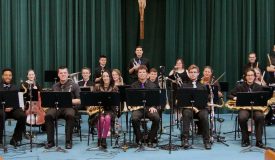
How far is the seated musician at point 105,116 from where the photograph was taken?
27.6 feet

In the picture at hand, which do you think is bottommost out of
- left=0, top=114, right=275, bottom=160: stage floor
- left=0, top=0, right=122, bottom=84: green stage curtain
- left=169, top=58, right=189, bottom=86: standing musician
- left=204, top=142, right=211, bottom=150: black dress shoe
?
left=0, top=114, right=275, bottom=160: stage floor

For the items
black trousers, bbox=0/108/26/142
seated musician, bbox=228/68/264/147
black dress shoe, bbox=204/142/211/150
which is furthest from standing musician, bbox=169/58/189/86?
black trousers, bbox=0/108/26/142

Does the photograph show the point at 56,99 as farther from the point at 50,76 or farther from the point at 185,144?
the point at 50,76

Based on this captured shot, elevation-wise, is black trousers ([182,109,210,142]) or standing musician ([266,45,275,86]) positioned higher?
standing musician ([266,45,275,86])

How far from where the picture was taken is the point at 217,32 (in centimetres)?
1294

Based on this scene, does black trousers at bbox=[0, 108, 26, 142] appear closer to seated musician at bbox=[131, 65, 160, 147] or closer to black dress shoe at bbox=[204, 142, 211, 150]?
seated musician at bbox=[131, 65, 160, 147]

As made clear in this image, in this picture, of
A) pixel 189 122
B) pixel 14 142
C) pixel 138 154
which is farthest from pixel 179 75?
pixel 14 142

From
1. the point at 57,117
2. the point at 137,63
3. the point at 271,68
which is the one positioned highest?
the point at 137,63

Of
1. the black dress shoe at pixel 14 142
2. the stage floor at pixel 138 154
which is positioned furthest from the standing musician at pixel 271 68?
the black dress shoe at pixel 14 142

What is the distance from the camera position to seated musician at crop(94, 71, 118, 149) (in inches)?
332

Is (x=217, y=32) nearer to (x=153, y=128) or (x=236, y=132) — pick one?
(x=236, y=132)

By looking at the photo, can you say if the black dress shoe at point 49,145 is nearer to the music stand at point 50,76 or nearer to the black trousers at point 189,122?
the black trousers at point 189,122

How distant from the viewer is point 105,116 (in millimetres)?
8438

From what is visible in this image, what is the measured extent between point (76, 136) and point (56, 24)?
4.20m
